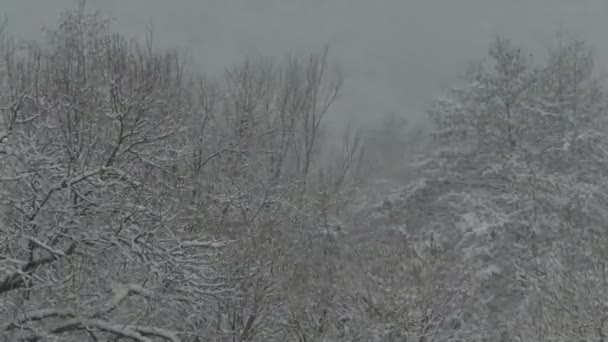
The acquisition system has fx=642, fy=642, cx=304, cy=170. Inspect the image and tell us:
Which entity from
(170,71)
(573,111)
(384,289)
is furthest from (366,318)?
(573,111)

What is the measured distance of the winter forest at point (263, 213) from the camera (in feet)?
31.9

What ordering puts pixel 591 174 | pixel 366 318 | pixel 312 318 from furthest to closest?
pixel 591 174
pixel 366 318
pixel 312 318

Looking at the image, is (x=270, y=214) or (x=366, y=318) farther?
(x=270, y=214)

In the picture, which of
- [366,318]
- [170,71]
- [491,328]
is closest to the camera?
[366,318]

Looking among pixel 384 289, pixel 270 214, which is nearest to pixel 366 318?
pixel 384 289

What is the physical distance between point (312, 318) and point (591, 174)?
1093cm

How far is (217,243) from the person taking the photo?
10133 millimetres

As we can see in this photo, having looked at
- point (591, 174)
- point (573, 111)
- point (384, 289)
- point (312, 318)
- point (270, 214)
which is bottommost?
point (312, 318)

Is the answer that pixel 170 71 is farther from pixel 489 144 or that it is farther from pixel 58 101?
pixel 489 144

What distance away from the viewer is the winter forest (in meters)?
9.73

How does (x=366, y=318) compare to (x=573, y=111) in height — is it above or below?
below

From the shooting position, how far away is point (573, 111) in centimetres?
1941

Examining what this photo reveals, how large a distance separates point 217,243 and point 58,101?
329cm

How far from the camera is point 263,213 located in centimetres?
1419
